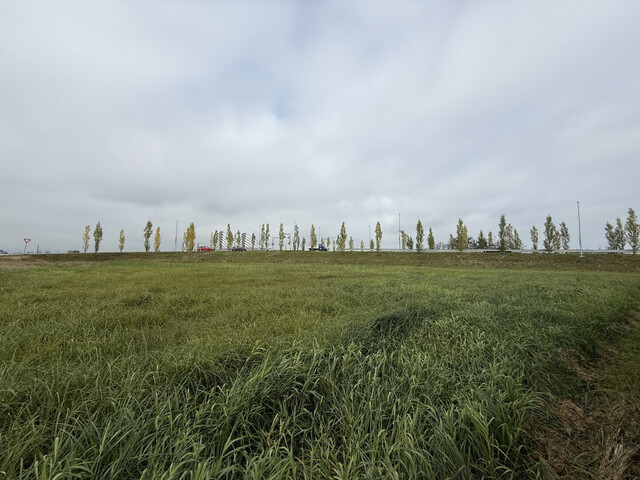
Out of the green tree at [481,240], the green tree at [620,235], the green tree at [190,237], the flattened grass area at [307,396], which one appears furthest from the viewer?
the green tree at [481,240]

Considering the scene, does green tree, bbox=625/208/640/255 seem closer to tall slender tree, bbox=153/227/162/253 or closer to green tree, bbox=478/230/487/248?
green tree, bbox=478/230/487/248

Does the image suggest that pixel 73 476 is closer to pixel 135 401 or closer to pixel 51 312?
pixel 135 401

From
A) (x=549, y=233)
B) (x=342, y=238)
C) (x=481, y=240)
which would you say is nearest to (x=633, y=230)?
(x=549, y=233)

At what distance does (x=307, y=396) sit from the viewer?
2697mm

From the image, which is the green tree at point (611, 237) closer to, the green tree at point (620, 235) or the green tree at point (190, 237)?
the green tree at point (620, 235)

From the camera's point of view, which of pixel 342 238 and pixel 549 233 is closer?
pixel 549 233

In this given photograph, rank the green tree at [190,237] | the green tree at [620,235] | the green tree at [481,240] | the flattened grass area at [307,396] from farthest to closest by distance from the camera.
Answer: the green tree at [481,240] < the green tree at [620,235] < the green tree at [190,237] < the flattened grass area at [307,396]

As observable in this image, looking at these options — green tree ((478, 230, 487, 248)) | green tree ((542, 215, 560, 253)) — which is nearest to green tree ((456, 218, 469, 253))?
green tree ((542, 215, 560, 253))

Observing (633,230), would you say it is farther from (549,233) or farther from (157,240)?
(157,240)

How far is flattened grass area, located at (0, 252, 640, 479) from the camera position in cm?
189

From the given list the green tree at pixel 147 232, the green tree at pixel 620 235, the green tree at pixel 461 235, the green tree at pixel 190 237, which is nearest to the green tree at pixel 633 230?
the green tree at pixel 620 235

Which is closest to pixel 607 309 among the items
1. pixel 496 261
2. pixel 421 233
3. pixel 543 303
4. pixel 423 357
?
pixel 543 303

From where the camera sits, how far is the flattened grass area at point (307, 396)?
189cm

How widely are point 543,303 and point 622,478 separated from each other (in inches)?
238
